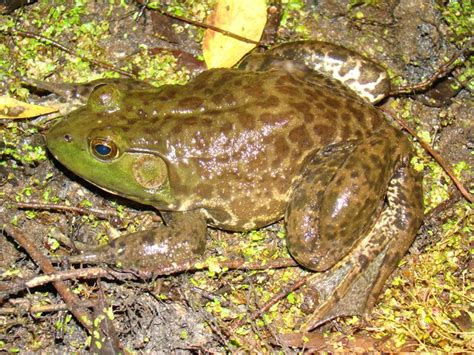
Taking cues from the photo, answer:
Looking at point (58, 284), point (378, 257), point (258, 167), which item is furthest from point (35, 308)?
point (378, 257)

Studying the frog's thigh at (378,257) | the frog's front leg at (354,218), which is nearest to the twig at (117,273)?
the frog's front leg at (354,218)

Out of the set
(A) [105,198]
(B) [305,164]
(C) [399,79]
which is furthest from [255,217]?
(C) [399,79]

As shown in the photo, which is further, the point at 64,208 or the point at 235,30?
the point at 235,30

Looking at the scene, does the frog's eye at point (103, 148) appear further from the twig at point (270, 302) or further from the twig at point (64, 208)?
the twig at point (270, 302)

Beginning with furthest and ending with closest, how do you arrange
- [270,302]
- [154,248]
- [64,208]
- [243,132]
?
[64,208] → [270,302] → [154,248] → [243,132]

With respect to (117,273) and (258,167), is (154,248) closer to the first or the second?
(117,273)
